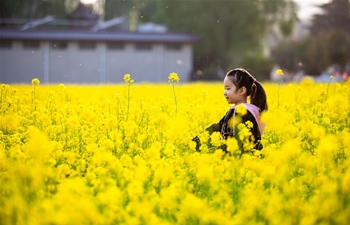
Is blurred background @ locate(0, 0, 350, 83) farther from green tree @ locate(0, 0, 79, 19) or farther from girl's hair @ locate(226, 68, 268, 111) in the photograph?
girl's hair @ locate(226, 68, 268, 111)

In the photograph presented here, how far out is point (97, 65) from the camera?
33.2 metres

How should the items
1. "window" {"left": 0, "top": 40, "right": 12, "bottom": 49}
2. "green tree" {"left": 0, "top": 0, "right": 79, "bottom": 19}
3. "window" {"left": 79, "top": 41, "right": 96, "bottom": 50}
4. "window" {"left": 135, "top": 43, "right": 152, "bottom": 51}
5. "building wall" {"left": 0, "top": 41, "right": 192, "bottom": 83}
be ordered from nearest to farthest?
"building wall" {"left": 0, "top": 41, "right": 192, "bottom": 83}, "window" {"left": 0, "top": 40, "right": 12, "bottom": 49}, "window" {"left": 79, "top": 41, "right": 96, "bottom": 50}, "window" {"left": 135, "top": 43, "right": 152, "bottom": 51}, "green tree" {"left": 0, "top": 0, "right": 79, "bottom": 19}

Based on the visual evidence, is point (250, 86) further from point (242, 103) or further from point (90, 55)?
point (90, 55)

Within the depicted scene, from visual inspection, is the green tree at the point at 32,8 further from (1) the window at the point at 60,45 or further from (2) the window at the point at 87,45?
(2) the window at the point at 87,45

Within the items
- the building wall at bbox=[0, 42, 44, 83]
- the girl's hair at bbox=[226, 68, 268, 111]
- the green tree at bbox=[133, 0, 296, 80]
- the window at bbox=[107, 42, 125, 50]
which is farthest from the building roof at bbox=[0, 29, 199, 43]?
the girl's hair at bbox=[226, 68, 268, 111]

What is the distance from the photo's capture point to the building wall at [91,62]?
1247 inches

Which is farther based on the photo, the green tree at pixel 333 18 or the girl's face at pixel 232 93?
the green tree at pixel 333 18

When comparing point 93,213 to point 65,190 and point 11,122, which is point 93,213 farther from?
point 11,122

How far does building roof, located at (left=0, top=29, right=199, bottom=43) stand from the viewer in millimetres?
32562

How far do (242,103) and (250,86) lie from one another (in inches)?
6.8

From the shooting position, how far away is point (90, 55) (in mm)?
33156

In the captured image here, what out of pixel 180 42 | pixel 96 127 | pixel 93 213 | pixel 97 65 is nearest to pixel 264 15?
pixel 180 42

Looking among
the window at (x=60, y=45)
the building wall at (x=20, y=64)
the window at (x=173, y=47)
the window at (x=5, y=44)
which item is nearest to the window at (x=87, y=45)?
the window at (x=60, y=45)

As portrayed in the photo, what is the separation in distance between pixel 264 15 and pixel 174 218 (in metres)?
41.0
